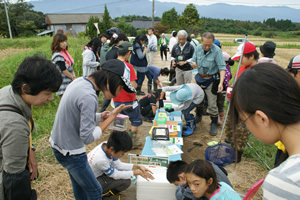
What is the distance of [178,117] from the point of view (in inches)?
143

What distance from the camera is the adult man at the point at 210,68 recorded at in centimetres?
372

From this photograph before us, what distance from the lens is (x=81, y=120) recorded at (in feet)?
5.25

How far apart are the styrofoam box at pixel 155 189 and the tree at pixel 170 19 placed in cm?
3784

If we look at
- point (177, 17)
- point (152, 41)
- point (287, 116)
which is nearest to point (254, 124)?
point (287, 116)

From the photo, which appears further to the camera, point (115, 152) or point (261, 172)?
point (261, 172)

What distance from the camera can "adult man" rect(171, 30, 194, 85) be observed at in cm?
504

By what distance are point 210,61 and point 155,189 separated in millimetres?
2464

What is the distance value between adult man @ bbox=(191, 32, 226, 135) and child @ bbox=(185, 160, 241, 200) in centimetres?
221

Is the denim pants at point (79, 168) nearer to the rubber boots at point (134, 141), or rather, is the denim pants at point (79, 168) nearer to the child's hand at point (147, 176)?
the child's hand at point (147, 176)

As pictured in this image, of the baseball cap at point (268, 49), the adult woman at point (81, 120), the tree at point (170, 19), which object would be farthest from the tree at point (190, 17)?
the adult woman at point (81, 120)

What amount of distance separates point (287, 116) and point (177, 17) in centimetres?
4295

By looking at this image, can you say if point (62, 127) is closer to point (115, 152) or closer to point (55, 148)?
point (55, 148)

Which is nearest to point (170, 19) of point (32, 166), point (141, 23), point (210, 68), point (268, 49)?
point (141, 23)

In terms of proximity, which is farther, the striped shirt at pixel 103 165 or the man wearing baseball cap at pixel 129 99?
the man wearing baseball cap at pixel 129 99
